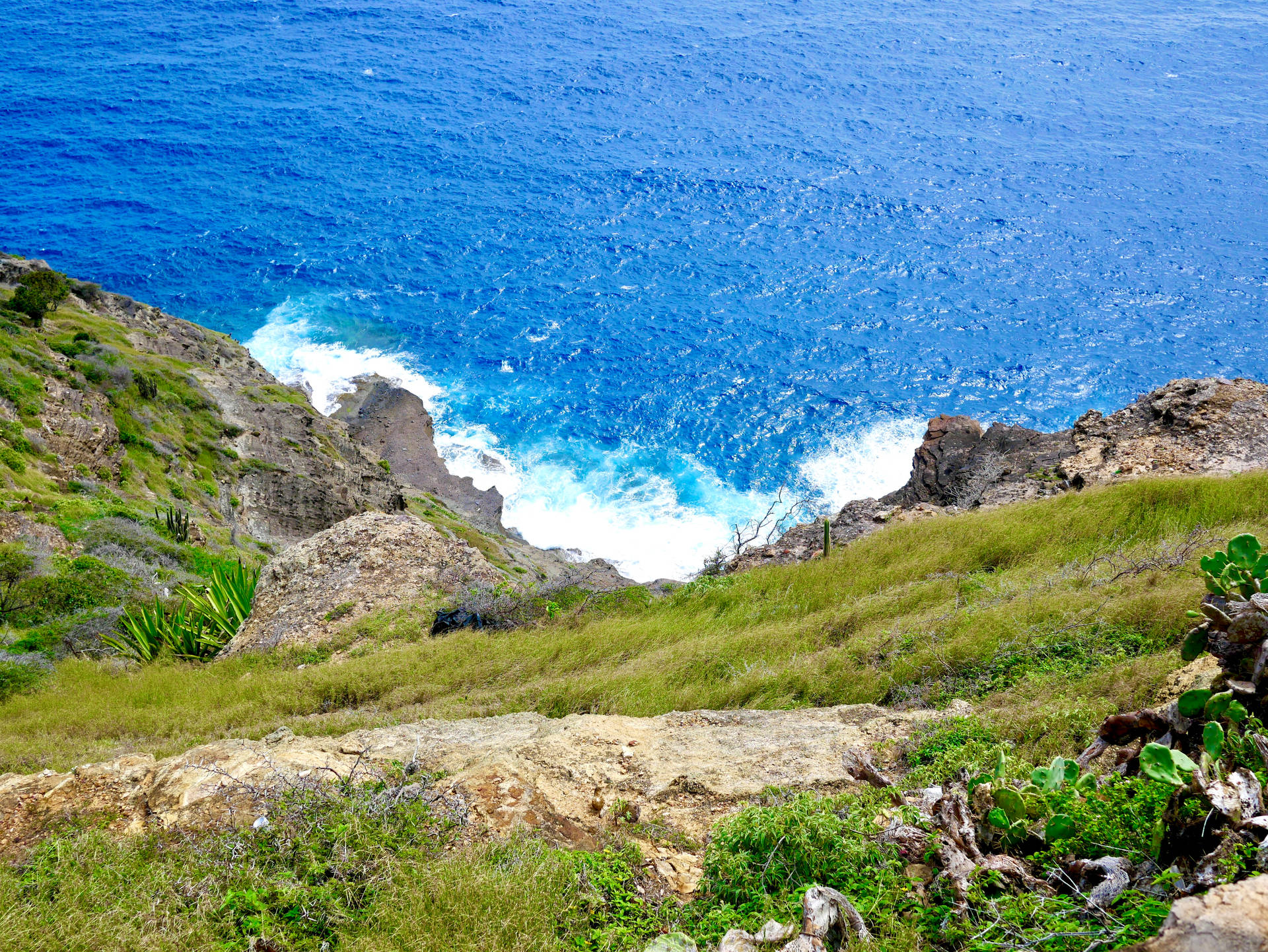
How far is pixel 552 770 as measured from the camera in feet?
23.7

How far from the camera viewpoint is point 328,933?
5160mm

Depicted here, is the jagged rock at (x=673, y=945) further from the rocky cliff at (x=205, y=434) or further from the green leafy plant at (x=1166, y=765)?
the rocky cliff at (x=205, y=434)

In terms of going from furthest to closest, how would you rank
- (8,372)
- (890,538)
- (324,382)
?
1. (324,382)
2. (8,372)
3. (890,538)

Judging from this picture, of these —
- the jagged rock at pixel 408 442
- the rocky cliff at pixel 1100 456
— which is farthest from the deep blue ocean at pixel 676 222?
the rocky cliff at pixel 1100 456

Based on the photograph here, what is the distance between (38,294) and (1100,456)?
32.3m

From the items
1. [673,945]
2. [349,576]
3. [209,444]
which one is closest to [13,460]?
[209,444]

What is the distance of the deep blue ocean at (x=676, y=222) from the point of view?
37906mm

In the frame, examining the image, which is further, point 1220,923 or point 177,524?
point 177,524

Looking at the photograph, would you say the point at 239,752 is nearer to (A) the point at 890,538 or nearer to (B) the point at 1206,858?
(B) the point at 1206,858

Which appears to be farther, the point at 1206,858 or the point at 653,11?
the point at 653,11

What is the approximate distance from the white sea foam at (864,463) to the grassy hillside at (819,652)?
20.0 meters

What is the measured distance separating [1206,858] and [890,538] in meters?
9.59

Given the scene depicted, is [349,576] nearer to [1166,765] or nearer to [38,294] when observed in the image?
[1166,765]

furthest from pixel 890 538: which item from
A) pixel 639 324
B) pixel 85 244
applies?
pixel 85 244
